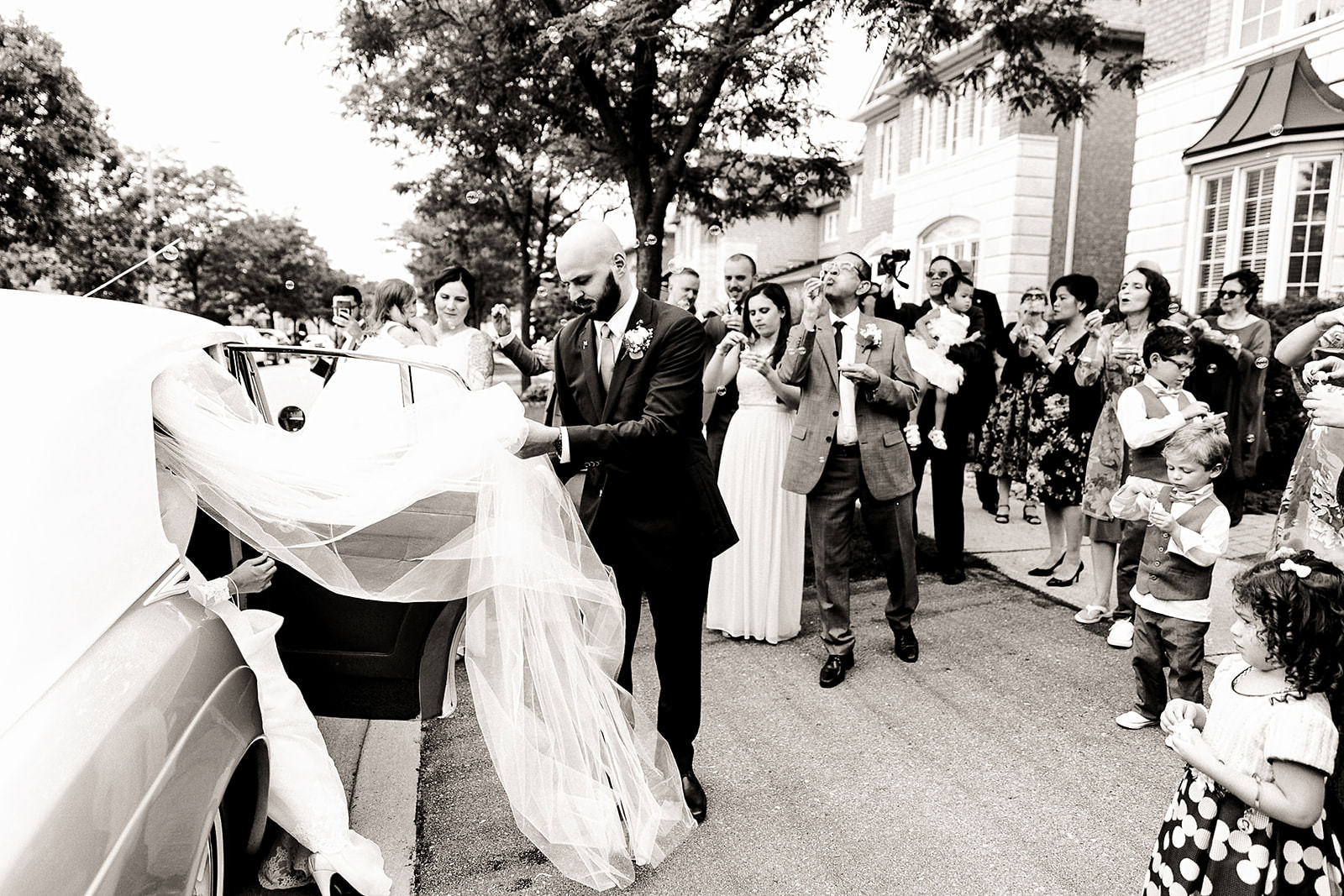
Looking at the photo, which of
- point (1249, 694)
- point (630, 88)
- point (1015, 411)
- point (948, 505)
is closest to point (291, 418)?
point (1249, 694)

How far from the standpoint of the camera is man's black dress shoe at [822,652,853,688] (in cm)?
461

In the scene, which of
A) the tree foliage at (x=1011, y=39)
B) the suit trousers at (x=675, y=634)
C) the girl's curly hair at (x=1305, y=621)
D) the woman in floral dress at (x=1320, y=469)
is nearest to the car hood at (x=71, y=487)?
the suit trousers at (x=675, y=634)

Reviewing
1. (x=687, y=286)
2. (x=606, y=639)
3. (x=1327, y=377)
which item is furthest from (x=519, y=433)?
(x=687, y=286)

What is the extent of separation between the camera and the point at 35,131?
55.4 feet

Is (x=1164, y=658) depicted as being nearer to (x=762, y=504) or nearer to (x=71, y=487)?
(x=762, y=504)

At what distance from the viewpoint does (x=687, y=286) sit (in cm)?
650

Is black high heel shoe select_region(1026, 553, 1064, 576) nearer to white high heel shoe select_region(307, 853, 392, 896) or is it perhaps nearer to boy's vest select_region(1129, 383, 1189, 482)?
boy's vest select_region(1129, 383, 1189, 482)

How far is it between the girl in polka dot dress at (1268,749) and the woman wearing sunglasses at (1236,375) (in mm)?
3363

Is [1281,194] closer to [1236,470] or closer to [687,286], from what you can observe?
[1236,470]

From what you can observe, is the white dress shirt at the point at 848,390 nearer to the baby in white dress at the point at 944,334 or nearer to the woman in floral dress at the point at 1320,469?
the baby in white dress at the point at 944,334

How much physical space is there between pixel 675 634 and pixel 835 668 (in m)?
1.57

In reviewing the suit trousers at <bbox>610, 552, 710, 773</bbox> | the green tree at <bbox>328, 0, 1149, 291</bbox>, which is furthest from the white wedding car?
the green tree at <bbox>328, 0, 1149, 291</bbox>

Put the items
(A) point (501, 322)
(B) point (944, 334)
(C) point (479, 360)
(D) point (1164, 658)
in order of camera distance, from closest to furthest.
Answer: (D) point (1164, 658) < (A) point (501, 322) < (C) point (479, 360) < (B) point (944, 334)

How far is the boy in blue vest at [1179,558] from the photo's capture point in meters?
3.63
